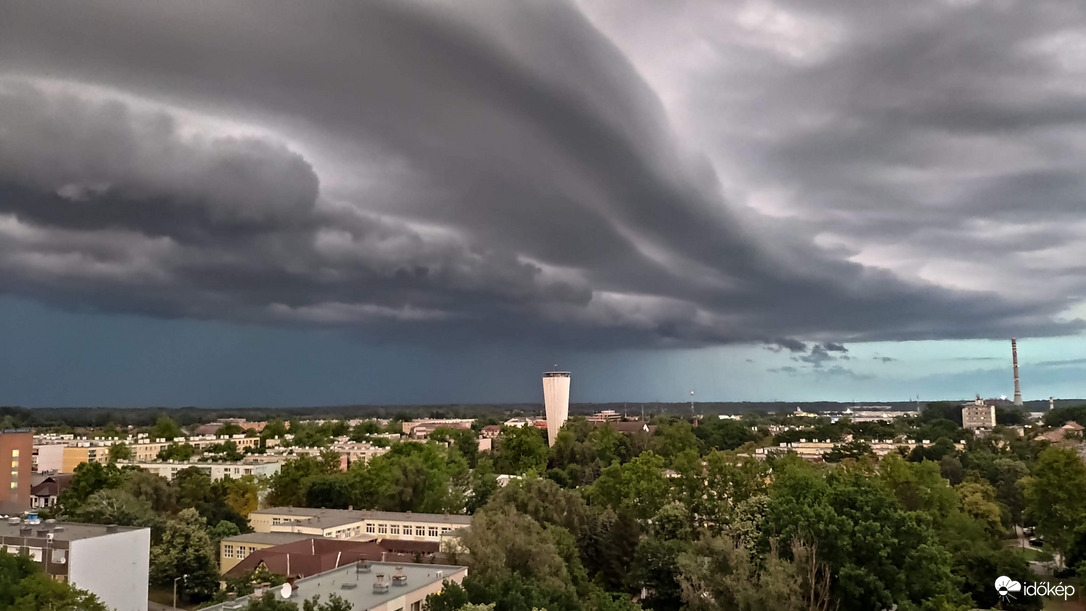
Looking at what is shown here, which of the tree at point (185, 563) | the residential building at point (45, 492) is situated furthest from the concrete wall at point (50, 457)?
the tree at point (185, 563)

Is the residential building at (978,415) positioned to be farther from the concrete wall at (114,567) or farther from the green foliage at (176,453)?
the concrete wall at (114,567)

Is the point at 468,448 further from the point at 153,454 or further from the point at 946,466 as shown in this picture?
the point at 946,466

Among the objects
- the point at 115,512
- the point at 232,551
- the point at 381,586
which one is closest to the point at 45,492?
the point at 115,512

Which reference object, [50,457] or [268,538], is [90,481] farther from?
[50,457]

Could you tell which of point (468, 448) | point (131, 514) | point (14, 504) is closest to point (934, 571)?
point (131, 514)

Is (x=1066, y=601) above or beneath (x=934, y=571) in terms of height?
beneath

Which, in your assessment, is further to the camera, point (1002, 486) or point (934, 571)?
point (1002, 486)
